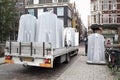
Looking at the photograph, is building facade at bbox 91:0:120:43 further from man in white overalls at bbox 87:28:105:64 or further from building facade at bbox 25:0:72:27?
man in white overalls at bbox 87:28:105:64

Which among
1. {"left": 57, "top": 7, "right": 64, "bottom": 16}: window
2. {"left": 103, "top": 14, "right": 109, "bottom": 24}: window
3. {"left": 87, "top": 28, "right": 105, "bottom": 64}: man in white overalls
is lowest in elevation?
{"left": 87, "top": 28, "right": 105, "bottom": 64}: man in white overalls

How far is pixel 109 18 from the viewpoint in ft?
157

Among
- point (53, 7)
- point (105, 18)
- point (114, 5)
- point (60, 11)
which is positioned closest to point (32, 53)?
point (105, 18)

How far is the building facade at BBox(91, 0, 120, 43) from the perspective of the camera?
1859 inches

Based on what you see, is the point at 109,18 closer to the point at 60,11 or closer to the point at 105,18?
the point at 105,18

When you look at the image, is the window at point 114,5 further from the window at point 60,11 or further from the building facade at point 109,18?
the window at point 60,11

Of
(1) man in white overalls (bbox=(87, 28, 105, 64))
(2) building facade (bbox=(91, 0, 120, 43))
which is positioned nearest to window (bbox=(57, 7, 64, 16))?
(2) building facade (bbox=(91, 0, 120, 43))

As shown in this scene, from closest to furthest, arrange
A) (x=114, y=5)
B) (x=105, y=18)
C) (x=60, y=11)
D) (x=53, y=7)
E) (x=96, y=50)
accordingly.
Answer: (x=96, y=50) < (x=105, y=18) < (x=114, y=5) < (x=60, y=11) < (x=53, y=7)

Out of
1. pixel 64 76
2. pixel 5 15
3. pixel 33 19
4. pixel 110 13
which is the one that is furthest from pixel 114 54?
pixel 110 13

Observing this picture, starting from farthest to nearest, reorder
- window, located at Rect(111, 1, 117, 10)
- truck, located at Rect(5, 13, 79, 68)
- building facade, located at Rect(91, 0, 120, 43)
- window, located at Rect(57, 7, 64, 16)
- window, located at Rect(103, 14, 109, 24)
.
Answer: window, located at Rect(57, 7, 64, 16) < window, located at Rect(111, 1, 117, 10) < window, located at Rect(103, 14, 109, 24) < building facade, located at Rect(91, 0, 120, 43) < truck, located at Rect(5, 13, 79, 68)

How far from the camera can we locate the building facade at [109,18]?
47219mm

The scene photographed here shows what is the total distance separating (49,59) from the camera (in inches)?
391

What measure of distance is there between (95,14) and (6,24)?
2918 cm

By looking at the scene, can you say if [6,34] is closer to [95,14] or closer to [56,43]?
[56,43]
